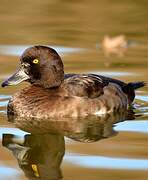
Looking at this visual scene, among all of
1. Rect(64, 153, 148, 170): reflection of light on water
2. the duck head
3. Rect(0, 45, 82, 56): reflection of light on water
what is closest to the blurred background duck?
Rect(0, 45, 82, 56): reflection of light on water

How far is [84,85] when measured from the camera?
34.1ft

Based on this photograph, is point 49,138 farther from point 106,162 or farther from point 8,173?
point 8,173

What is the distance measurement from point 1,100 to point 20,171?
11.0 feet

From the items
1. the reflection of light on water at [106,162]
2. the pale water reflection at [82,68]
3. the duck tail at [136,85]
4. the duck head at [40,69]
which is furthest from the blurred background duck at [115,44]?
the reflection of light on water at [106,162]

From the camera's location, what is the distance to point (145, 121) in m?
9.89

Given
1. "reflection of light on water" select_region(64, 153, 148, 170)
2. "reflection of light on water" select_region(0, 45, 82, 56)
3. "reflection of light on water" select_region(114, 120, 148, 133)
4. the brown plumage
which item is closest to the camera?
"reflection of light on water" select_region(64, 153, 148, 170)

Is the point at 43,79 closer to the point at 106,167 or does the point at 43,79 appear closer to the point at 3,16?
the point at 106,167

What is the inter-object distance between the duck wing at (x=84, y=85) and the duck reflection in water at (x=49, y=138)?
1.07ft

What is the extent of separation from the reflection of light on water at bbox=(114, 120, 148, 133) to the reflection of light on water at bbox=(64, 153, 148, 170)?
1.27 meters

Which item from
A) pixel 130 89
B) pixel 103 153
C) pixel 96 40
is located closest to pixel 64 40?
pixel 96 40

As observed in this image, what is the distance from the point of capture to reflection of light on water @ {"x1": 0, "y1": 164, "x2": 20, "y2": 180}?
7.47 meters

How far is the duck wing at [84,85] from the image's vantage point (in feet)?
33.8

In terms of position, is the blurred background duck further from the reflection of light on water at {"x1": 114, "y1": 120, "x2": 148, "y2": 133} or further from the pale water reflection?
the reflection of light on water at {"x1": 114, "y1": 120, "x2": 148, "y2": 133}

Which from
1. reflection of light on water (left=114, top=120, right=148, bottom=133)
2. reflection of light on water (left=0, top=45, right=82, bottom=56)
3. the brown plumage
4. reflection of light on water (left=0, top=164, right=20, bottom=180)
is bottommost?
reflection of light on water (left=0, top=164, right=20, bottom=180)
